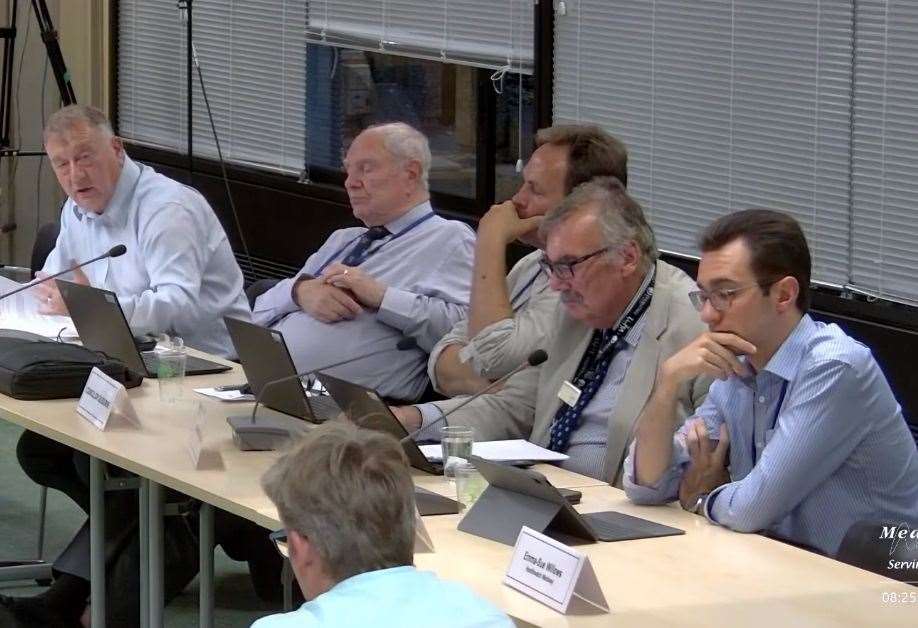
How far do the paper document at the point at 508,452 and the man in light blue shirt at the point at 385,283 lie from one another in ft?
3.27

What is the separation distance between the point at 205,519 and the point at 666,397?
3.63 feet

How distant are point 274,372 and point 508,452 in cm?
66

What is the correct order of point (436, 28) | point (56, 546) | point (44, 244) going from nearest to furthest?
point (56, 546)
point (44, 244)
point (436, 28)

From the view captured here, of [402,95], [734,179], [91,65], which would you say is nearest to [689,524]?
[734,179]

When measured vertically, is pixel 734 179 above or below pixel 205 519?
above

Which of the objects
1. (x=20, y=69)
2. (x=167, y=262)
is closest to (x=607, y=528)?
(x=167, y=262)

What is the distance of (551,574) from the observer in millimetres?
2293

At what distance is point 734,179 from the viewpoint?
15.1ft

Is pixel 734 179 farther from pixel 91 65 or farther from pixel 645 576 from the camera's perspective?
pixel 91 65

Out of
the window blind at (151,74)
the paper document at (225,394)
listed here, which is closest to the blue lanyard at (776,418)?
the paper document at (225,394)

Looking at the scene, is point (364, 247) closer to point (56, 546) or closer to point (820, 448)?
point (56, 546)

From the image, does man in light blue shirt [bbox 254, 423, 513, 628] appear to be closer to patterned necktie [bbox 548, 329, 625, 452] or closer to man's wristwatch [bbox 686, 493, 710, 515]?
man's wristwatch [bbox 686, 493, 710, 515]

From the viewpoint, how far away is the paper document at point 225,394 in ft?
12.5

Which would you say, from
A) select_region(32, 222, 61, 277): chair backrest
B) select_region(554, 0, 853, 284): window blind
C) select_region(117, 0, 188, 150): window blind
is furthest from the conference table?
select_region(117, 0, 188, 150): window blind
